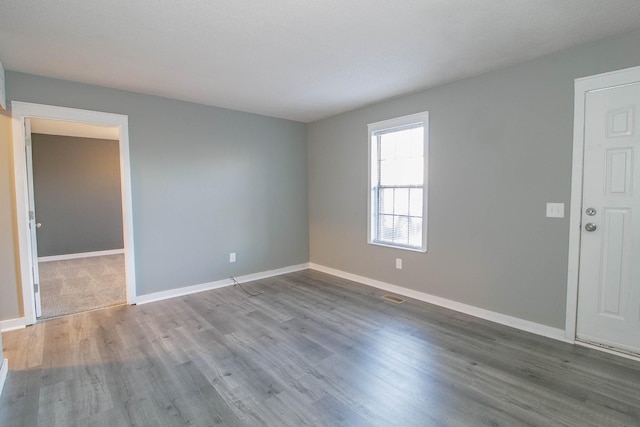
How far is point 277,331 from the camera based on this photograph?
9.70 feet

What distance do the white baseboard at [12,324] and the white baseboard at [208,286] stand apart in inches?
39.0

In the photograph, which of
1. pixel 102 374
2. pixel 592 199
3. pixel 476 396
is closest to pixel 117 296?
pixel 102 374

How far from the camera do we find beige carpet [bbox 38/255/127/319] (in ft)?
12.1

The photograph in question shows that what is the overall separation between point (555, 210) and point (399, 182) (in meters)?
1.70

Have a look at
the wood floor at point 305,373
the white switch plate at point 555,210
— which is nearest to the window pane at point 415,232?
the wood floor at point 305,373

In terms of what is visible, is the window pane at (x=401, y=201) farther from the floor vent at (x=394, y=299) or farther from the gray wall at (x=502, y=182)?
the floor vent at (x=394, y=299)

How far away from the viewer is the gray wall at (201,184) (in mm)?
3588

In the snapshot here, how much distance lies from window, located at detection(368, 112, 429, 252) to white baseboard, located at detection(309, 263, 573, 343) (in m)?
0.55

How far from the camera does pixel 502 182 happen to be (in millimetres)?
3021

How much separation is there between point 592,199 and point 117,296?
5171mm

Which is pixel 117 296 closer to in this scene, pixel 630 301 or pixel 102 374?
pixel 102 374

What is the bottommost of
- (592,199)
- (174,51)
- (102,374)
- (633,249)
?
(102,374)

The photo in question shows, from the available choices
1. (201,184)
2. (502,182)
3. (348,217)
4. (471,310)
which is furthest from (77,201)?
(502,182)

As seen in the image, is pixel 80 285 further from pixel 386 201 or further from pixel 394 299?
pixel 386 201
